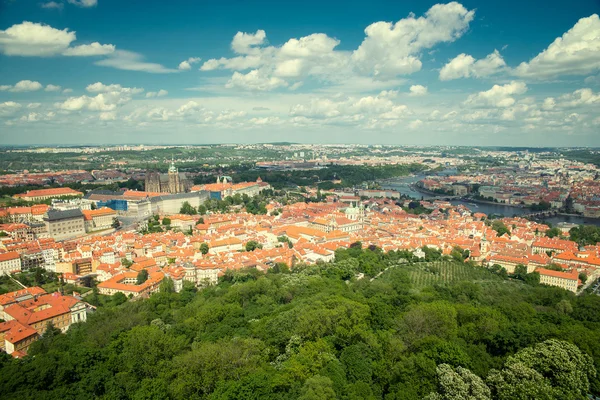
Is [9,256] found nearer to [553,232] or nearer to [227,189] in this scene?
[227,189]

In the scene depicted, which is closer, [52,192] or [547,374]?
[547,374]

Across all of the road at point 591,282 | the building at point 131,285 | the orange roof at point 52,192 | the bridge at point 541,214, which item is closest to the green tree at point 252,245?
the building at point 131,285

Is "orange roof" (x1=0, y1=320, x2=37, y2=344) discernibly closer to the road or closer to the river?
the road

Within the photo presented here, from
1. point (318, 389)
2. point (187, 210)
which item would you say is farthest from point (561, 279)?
point (187, 210)

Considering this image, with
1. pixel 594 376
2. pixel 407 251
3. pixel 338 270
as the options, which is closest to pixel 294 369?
pixel 594 376

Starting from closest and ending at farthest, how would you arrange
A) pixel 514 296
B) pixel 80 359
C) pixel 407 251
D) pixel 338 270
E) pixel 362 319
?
1. pixel 80 359
2. pixel 362 319
3. pixel 514 296
4. pixel 338 270
5. pixel 407 251

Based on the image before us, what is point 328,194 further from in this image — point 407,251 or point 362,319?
point 362,319
